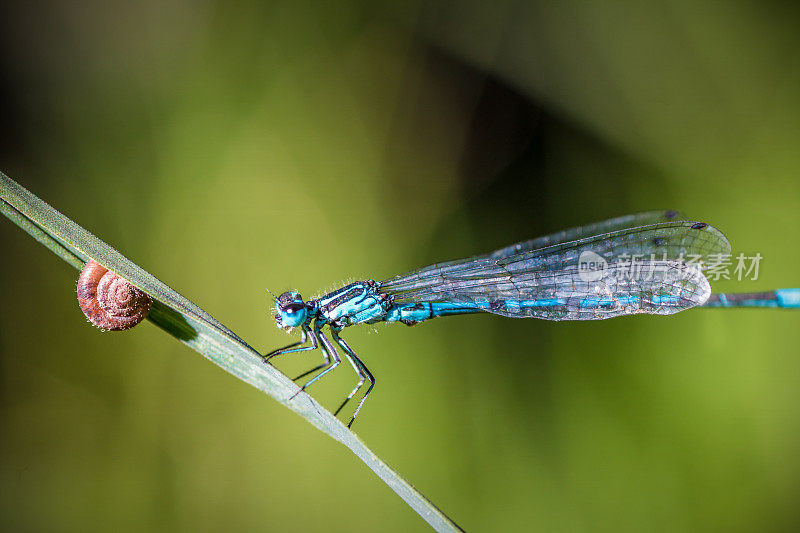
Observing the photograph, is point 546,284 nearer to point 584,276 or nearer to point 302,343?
point 584,276

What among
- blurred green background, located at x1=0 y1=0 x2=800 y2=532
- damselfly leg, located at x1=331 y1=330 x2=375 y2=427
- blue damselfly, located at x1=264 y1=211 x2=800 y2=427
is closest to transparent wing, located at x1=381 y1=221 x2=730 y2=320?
blue damselfly, located at x1=264 y1=211 x2=800 y2=427

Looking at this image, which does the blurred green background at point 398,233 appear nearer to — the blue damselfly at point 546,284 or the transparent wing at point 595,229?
the blue damselfly at point 546,284

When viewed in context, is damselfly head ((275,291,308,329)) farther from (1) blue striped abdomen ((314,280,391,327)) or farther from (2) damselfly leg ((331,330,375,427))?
(2) damselfly leg ((331,330,375,427))

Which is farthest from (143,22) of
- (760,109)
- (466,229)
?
(760,109)

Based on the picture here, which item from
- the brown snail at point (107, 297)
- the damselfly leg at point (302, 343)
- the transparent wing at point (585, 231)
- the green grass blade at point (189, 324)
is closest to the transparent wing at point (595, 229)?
the transparent wing at point (585, 231)

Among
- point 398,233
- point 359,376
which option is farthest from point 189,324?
point 398,233
